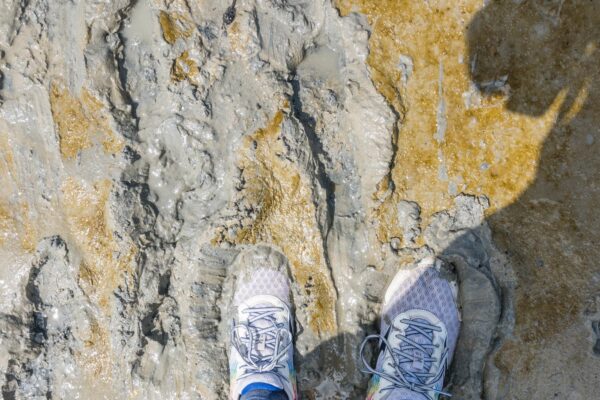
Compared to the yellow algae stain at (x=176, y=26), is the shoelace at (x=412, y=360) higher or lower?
lower

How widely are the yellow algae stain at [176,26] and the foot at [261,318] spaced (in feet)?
4.38

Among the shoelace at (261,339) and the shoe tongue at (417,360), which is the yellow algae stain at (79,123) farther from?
the shoe tongue at (417,360)

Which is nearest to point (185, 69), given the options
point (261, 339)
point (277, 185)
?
point (277, 185)

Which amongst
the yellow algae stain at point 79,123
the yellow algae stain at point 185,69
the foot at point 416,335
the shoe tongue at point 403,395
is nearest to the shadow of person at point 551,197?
the foot at point 416,335

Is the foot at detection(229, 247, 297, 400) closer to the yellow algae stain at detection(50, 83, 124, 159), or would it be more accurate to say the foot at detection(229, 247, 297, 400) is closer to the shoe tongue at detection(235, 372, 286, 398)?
the shoe tongue at detection(235, 372, 286, 398)

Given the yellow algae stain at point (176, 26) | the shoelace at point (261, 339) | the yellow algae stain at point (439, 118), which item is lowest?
the shoelace at point (261, 339)

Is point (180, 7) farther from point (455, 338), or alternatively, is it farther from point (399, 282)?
point (455, 338)

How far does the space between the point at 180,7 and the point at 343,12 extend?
38.0 inches

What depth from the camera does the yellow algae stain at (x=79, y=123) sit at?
2773 mm

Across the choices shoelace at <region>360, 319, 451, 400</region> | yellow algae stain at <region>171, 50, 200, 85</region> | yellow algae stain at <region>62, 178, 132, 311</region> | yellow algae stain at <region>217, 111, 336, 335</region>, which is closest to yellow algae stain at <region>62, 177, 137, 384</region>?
yellow algae stain at <region>62, 178, 132, 311</region>

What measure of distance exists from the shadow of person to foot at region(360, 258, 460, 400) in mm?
339

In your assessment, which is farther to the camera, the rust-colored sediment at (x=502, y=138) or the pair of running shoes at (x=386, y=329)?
the pair of running shoes at (x=386, y=329)

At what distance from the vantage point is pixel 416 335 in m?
2.89

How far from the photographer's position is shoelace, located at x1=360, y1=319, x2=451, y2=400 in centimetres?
279
